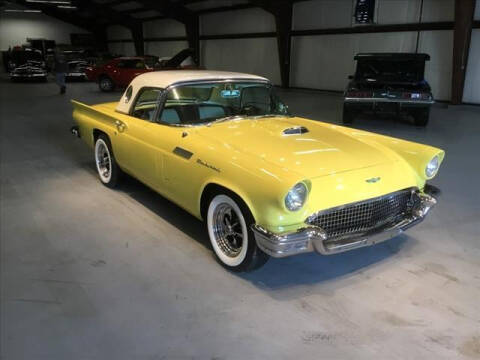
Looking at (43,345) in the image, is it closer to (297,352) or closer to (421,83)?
(297,352)

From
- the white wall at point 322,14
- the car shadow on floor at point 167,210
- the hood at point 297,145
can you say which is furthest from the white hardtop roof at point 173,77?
the white wall at point 322,14

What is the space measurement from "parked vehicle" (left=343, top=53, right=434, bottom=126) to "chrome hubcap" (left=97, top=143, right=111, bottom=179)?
5.88 metres

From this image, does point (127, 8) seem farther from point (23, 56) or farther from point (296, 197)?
point (296, 197)

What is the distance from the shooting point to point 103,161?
5.09 meters

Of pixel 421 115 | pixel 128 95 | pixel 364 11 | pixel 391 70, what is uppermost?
pixel 364 11

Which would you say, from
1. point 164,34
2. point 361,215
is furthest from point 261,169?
point 164,34

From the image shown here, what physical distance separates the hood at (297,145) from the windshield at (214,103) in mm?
198

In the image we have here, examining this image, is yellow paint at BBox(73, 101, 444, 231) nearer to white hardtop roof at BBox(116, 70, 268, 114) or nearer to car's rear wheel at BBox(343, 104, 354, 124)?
white hardtop roof at BBox(116, 70, 268, 114)

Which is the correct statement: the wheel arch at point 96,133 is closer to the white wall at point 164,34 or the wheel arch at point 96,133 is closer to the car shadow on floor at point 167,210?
the car shadow on floor at point 167,210

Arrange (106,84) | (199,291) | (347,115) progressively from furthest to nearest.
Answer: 1. (106,84)
2. (347,115)
3. (199,291)

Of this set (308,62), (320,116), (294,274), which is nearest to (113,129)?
(294,274)

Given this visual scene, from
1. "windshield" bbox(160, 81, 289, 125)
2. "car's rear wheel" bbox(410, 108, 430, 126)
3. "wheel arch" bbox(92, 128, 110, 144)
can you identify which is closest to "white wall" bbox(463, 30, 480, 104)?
"car's rear wheel" bbox(410, 108, 430, 126)

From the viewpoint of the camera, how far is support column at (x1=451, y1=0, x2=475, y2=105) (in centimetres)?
1081

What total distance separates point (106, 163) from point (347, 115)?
6.18 meters
